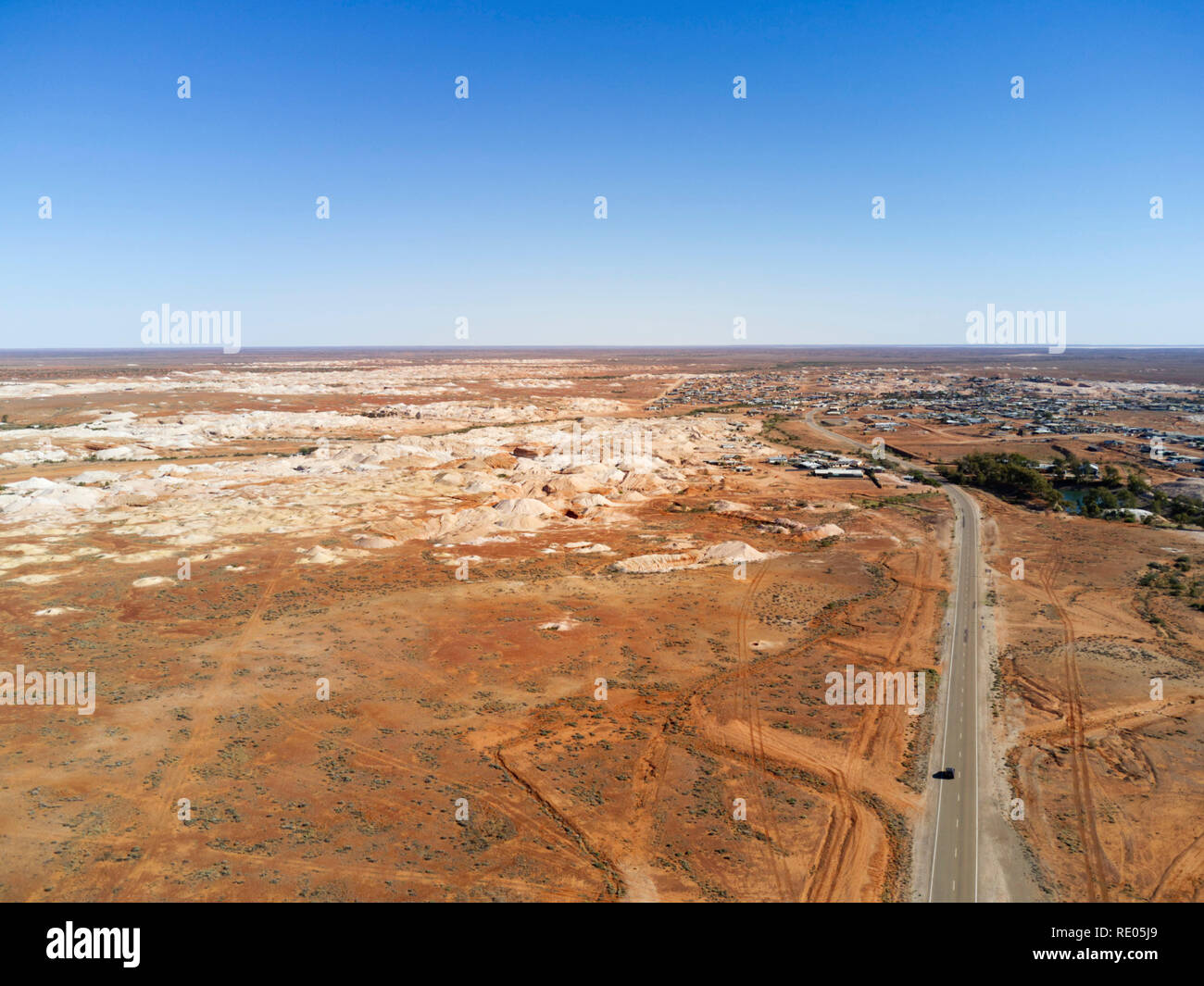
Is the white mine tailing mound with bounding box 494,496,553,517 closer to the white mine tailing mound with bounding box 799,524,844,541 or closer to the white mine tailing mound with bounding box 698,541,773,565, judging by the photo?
the white mine tailing mound with bounding box 698,541,773,565

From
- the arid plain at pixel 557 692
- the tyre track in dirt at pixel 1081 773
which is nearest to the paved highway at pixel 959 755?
the arid plain at pixel 557 692

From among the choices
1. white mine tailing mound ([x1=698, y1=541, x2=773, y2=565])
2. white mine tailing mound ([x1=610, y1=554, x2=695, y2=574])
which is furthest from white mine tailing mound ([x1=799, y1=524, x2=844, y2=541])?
white mine tailing mound ([x1=610, y1=554, x2=695, y2=574])

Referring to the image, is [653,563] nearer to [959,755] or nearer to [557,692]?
[557,692]

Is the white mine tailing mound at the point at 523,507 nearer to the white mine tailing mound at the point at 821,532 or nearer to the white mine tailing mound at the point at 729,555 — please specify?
the white mine tailing mound at the point at 729,555

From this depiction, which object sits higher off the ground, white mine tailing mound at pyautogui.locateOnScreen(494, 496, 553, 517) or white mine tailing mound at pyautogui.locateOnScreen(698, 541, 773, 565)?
white mine tailing mound at pyautogui.locateOnScreen(494, 496, 553, 517)

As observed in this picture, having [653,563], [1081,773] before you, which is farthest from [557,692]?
[1081,773]

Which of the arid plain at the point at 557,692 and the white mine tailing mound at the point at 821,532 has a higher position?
the white mine tailing mound at the point at 821,532
